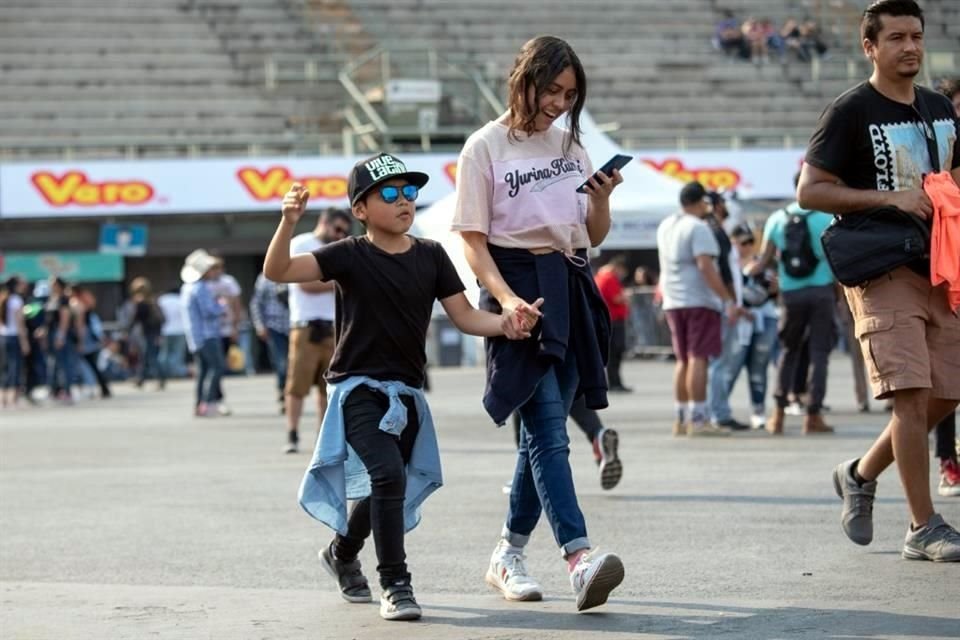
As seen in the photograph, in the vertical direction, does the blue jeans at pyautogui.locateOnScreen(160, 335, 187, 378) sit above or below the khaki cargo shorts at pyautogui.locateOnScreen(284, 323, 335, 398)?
below

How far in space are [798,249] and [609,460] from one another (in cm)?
397

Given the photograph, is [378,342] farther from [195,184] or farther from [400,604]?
[195,184]

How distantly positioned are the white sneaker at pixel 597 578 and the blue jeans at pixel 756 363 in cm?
824

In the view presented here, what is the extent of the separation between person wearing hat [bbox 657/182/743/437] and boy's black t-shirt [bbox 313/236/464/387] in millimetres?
6708

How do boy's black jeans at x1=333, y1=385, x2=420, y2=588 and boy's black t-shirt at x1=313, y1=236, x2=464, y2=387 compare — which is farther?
boy's black t-shirt at x1=313, y1=236, x2=464, y2=387

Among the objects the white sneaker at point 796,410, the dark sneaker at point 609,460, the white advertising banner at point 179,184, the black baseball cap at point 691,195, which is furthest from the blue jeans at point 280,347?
the white advertising banner at point 179,184

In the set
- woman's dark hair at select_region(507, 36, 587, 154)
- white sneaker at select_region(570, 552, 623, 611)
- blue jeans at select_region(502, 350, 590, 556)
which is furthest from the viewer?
woman's dark hair at select_region(507, 36, 587, 154)

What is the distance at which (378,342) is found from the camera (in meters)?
6.08

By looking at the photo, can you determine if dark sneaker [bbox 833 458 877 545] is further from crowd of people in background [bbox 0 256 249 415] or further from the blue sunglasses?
crowd of people in background [bbox 0 256 249 415]

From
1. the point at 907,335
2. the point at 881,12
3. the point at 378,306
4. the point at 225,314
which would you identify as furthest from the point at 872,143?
the point at 225,314

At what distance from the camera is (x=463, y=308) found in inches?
240

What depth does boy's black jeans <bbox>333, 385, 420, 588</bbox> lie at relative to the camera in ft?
19.3

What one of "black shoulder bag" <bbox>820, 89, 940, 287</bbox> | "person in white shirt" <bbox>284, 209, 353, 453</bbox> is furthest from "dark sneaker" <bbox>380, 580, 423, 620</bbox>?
"person in white shirt" <bbox>284, 209, 353, 453</bbox>

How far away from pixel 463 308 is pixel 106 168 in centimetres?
2417
